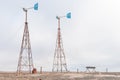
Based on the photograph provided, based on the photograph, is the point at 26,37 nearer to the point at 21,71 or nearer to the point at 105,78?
the point at 21,71

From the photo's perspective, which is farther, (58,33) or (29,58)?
(58,33)

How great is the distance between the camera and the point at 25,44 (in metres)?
59.8

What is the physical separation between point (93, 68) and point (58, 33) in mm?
10374

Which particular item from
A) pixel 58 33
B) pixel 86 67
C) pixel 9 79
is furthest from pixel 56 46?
pixel 9 79

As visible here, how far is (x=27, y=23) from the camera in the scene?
6019 cm

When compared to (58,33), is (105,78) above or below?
below

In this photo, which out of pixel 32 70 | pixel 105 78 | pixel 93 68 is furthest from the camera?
pixel 93 68

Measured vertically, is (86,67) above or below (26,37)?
below

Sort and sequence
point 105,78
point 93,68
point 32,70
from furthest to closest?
point 93,68
point 32,70
point 105,78

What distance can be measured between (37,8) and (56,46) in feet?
37.5

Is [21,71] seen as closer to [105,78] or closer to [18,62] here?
[18,62]

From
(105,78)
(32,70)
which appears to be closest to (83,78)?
(105,78)

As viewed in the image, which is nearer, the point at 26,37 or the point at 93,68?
the point at 26,37

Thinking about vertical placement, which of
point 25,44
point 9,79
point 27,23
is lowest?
point 9,79
